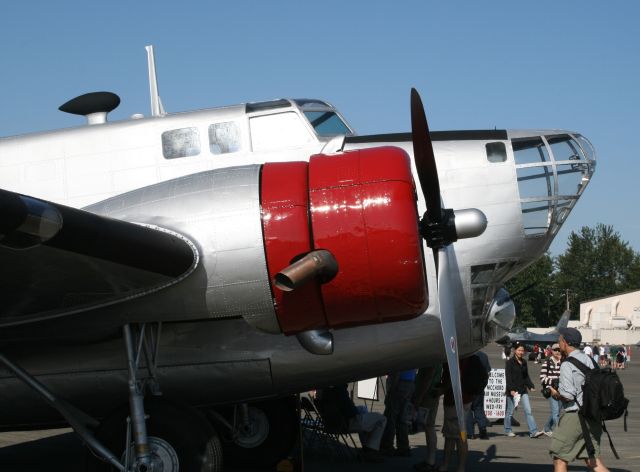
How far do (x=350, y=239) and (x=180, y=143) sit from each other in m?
2.78

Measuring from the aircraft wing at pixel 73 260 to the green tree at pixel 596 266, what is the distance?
424ft

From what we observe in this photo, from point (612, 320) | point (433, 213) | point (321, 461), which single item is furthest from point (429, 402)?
point (612, 320)

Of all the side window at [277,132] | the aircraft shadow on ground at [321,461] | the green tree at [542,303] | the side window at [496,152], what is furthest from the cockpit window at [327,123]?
the green tree at [542,303]

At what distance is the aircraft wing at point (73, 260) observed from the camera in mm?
5961

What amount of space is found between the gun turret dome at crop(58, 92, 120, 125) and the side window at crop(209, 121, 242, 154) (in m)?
1.47

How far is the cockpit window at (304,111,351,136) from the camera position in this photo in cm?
920

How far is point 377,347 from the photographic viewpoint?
858 cm

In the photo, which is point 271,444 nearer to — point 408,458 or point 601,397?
point 408,458

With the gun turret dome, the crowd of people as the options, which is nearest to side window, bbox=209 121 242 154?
the gun turret dome

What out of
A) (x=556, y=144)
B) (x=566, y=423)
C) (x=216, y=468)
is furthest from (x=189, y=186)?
(x=566, y=423)

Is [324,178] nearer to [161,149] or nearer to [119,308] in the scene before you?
[119,308]

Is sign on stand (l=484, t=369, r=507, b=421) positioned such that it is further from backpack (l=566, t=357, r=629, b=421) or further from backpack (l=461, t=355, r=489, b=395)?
backpack (l=566, t=357, r=629, b=421)

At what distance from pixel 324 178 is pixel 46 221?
6.94 feet

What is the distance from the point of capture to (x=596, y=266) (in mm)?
138000
